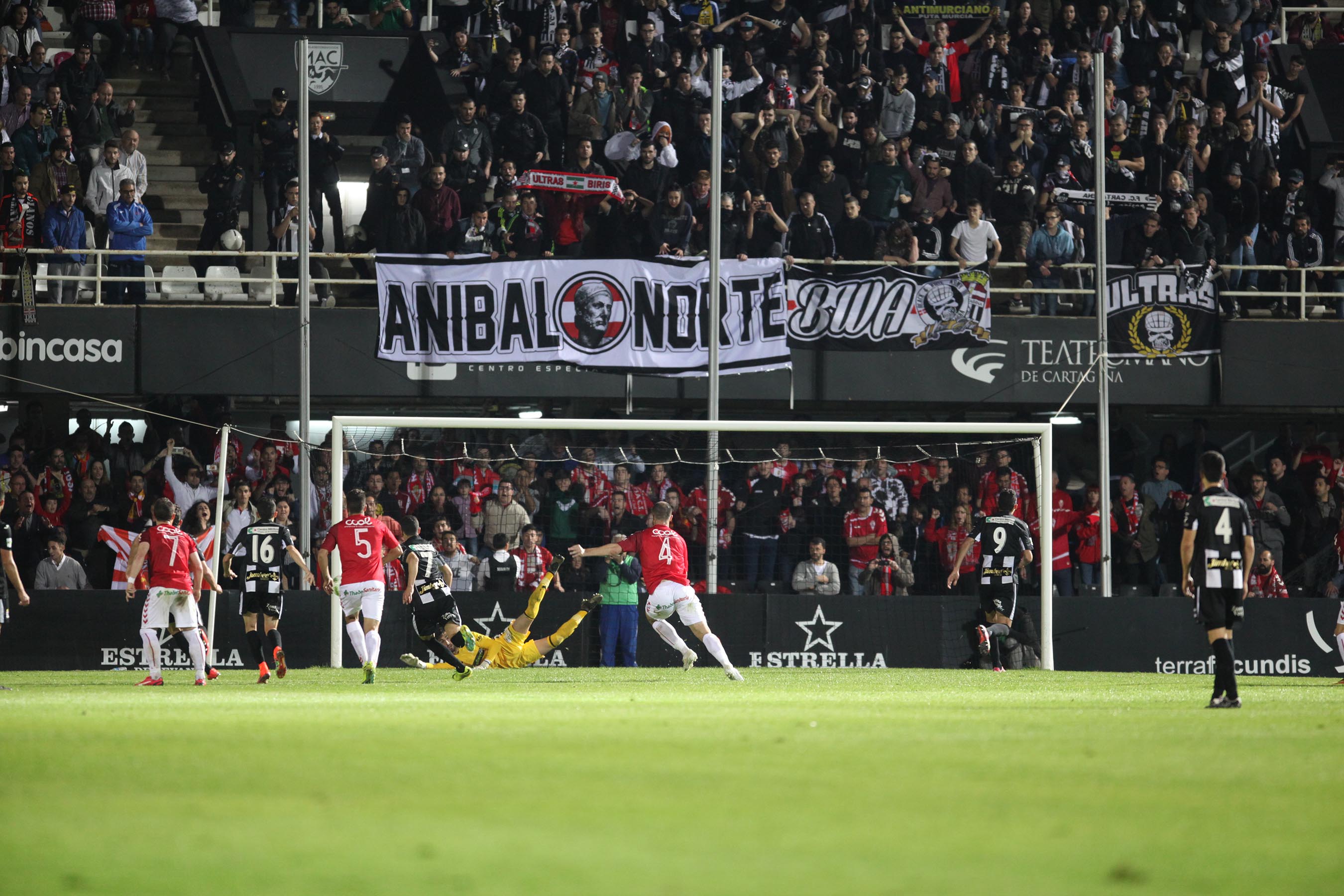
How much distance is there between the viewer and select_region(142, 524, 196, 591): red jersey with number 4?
16.0 meters

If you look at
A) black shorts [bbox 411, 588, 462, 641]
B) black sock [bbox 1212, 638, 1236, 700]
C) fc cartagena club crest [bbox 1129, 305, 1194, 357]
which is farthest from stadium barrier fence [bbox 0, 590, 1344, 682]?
black sock [bbox 1212, 638, 1236, 700]

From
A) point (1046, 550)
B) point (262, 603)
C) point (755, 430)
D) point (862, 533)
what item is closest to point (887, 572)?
point (862, 533)

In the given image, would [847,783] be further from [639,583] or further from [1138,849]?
[639,583]

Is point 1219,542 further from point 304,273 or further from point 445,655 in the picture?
point 304,273

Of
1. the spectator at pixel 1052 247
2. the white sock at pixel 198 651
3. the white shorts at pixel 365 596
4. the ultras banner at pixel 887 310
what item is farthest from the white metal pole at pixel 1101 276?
the white sock at pixel 198 651

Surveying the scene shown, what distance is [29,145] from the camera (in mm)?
23062

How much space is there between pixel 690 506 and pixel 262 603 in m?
5.88

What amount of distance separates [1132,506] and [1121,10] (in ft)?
Answer: 31.6

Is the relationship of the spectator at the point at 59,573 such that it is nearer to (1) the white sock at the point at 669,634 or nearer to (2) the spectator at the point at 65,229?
(2) the spectator at the point at 65,229

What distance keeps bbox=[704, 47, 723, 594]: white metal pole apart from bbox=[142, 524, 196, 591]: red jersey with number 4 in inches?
267

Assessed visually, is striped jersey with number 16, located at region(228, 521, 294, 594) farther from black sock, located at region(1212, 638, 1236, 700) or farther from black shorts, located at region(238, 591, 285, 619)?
black sock, located at region(1212, 638, 1236, 700)

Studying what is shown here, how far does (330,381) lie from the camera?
22672 mm

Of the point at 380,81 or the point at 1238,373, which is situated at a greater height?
the point at 380,81

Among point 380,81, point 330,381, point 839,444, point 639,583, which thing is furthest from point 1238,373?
point 380,81
